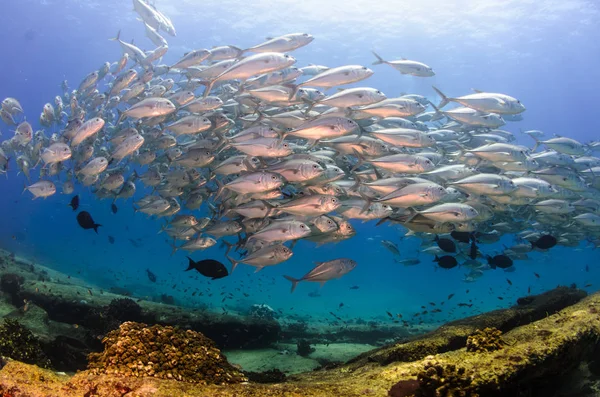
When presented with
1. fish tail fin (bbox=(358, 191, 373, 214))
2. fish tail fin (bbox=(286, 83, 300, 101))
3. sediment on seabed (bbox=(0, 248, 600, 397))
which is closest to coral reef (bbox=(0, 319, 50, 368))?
sediment on seabed (bbox=(0, 248, 600, 397))

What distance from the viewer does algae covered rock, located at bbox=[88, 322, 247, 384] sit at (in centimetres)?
357

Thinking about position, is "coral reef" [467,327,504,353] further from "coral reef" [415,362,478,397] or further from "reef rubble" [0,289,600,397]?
"coral reef" [415,362,478,397]

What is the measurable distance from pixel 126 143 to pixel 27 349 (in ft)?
13.1

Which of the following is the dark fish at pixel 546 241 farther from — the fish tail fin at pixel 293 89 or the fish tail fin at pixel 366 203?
the fish tail fin at pixel 293 89

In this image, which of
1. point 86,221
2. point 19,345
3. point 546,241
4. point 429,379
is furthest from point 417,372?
point 86,221

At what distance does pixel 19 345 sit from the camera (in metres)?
5.41

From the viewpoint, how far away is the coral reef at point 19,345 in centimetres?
526

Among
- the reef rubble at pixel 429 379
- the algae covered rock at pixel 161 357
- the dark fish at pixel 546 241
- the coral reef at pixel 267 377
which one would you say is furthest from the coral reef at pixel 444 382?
the dark fish at pixel 546 241

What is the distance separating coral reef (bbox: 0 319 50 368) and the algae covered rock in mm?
2336

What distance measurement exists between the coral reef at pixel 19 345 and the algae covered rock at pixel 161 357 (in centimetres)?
234

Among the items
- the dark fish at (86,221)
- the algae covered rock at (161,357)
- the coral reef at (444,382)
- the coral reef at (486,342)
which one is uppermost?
the coral reef at (444,382)

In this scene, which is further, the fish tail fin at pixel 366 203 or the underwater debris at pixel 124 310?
the underwater debris at pixel 124 310

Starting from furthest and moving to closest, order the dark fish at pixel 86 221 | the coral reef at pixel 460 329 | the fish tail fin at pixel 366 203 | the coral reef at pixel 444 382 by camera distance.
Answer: the dark fish at pixel 86 221, the fish tail fin at pixel 366 203, the coral reef at pixel 460 329, the coral reef at pixel 444 382

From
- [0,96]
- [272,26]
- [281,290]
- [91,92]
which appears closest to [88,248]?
[0,96]
